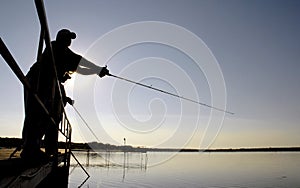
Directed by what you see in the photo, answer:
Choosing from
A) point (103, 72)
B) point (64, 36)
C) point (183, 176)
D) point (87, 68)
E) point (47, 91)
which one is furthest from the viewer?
point (183, 176)

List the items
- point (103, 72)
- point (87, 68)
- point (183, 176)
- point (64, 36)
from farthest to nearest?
1. point (183, 176)
2. point (103, 72)
3. point (87, 68)
4. point (64, 36)

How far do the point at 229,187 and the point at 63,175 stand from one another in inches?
1017

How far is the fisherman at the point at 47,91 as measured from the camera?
14.0ft

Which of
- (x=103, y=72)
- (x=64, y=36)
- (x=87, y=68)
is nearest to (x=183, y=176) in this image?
(x=103, y=72)

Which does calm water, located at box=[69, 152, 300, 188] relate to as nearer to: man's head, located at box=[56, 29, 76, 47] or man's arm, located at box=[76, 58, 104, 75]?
man's arm, located at box=[76, 58, 104, 75]

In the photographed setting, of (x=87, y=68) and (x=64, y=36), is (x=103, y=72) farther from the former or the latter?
(x=64, y=36)

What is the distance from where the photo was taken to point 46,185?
21.9 ft

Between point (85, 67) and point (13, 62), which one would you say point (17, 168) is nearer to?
point (13, 62)

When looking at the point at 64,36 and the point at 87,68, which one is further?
the point at 87,68

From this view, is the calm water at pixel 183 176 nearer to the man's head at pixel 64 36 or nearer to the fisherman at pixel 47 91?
the fisherman at pixel 47 91

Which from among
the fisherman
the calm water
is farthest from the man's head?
the calm water

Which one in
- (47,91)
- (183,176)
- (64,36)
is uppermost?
(64,36)

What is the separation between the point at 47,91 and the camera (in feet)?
15.6

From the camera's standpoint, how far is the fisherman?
4281 mm
